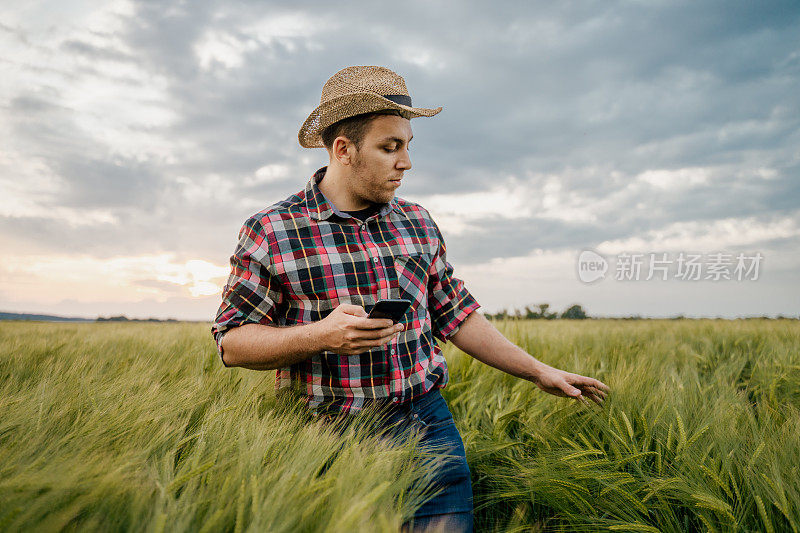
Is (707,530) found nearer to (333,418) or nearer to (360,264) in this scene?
(333,418)

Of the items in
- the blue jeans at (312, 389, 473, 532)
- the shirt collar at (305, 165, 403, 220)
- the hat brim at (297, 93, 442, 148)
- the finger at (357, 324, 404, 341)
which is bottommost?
the blue jeans at (312, 389, 473, 532)

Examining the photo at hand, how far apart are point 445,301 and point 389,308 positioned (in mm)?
852

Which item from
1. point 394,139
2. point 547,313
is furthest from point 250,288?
point 547,313

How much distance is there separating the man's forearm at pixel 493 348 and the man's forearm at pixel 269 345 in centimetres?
90

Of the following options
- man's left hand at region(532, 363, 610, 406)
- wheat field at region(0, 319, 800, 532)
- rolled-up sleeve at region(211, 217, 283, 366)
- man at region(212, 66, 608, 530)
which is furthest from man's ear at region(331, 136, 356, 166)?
man's left hand at region(532, 363, 610, 406)

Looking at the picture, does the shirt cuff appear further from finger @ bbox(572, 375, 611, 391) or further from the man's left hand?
finger @ bbox(572, 375, 611, 391)

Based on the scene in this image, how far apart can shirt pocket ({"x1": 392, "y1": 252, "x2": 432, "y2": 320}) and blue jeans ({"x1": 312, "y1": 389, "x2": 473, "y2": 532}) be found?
0.39 metres

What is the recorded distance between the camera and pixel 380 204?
2.27 metres

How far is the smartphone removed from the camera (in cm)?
159

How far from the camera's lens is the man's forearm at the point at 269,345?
1.76m

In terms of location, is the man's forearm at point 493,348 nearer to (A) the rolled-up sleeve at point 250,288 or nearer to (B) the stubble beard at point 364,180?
(B) the stubble beard at point 364,180

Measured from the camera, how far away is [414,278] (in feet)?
7.27

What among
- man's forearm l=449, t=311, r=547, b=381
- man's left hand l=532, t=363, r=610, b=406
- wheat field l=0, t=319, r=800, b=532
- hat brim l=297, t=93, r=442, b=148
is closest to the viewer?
wheat field l=0, t=319, r=800, b=532

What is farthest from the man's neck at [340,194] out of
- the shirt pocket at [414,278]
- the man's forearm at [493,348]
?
the man's forearm at [493,348]
